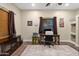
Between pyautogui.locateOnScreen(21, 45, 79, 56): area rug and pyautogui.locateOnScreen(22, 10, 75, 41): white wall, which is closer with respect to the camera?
pyautogui.locateOnScreen(22, 10, 75, 41): white wall

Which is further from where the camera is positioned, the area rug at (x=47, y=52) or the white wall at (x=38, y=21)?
the area rug at (x=47, y=52)

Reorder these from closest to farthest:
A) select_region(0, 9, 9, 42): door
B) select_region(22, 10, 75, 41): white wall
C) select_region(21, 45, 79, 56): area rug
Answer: select_region(0, 9, 9, 42): door < select_region(22, 10, 75, 41): white wall < select_region(21, 45, 79, 56): area rug

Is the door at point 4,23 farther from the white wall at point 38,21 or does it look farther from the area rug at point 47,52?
the area rug at point 47,52

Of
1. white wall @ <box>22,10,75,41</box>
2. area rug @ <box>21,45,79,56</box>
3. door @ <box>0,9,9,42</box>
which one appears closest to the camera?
door @ <box>0,9,9,42</box>

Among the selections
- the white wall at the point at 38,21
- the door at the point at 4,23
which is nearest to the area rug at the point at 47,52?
the white wall at the point at 38,21

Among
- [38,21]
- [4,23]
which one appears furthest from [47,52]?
[4,23]

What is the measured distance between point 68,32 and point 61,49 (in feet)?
4.30

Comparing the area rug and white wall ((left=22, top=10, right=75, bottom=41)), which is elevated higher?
white wall ((left=22, top=10, right=75, bottom=41))

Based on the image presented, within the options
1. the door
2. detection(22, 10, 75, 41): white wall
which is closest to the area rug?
detection(22, 10, 75, 41): white wall

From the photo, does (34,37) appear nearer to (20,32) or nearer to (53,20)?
(20,32)

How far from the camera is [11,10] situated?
2.14 metres

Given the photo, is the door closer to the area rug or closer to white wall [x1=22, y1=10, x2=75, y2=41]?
white wall [x1=22, y1=10, x2=75, y2=41]

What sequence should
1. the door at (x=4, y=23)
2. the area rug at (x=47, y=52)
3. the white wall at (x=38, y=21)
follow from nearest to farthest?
the door at (x=4, y=23) < the white wall at (x=38, y=21) < the area rug at (x=47, y=52)

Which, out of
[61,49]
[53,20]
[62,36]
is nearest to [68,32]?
[62,36]
